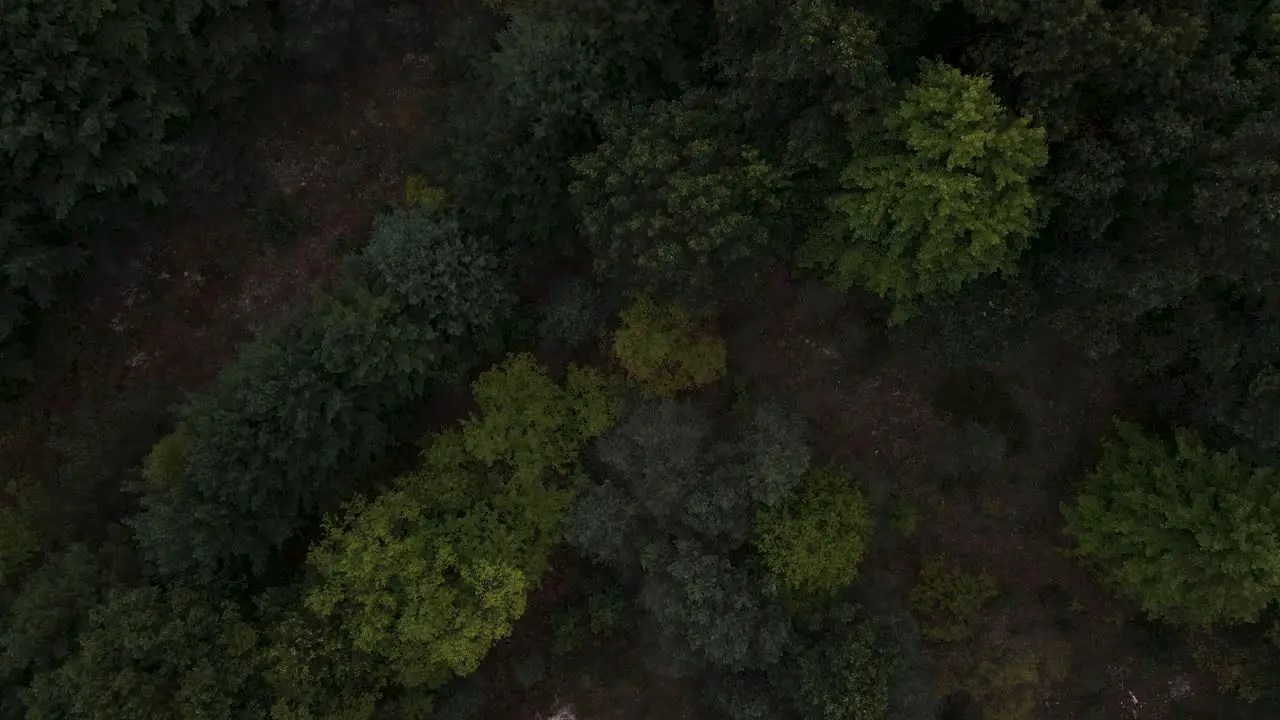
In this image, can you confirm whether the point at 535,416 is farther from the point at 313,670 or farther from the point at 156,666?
the point at 156,666

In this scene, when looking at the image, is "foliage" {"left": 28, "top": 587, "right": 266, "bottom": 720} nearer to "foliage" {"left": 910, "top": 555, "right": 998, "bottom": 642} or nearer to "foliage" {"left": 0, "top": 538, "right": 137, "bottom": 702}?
"foliage" {"left": 0, "top": 538, "right": 137, "bottom": 702}

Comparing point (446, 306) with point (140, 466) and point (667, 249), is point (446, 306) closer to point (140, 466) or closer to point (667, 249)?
point (667, 249)

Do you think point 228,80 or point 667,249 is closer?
point 667,249

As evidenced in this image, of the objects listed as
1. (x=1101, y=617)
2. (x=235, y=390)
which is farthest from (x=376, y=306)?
(x=1101, y=617)

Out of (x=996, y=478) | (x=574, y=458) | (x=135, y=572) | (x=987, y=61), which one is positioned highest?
(x=987, y=61)

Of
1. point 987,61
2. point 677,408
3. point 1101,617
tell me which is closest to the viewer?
point 987,61

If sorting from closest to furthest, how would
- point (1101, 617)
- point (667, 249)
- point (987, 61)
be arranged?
point (987, 61) < point (667, 249) < point (1101, 617)

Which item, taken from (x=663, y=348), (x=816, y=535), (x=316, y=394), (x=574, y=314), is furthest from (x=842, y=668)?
(x=316, y=394)

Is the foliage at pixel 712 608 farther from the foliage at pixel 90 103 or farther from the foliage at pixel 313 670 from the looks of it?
the foliage at pixel 90 103
